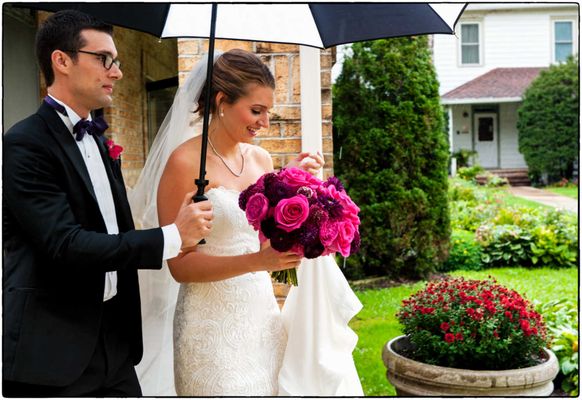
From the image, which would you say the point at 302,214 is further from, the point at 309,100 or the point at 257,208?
the point at 309,100

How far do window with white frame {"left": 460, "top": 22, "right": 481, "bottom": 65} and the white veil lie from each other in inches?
845

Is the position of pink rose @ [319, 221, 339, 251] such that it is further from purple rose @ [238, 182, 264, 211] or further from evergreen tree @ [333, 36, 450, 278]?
evergreen tree @ [333, 36, 450, 278]

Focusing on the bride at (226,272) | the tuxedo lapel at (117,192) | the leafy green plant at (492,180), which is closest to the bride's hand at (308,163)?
the bride at (226,272)

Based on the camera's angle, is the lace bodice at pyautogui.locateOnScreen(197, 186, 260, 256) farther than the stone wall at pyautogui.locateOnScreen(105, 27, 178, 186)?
No

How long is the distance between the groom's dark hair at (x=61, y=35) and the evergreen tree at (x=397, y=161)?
6.80 metres

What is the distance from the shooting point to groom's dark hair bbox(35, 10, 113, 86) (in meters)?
2.26

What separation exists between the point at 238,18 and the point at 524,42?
74.8 ft

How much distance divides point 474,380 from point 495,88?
21357 millimetres

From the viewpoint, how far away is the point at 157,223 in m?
2.99

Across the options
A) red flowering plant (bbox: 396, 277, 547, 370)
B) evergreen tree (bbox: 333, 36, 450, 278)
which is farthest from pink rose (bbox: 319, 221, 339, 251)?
evergreen tree (bbox: 333, 36, 450, 278)

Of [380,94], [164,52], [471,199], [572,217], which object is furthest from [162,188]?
[471,199]

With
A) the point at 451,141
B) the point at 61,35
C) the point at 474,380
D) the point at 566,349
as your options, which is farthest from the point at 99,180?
the point at 451,141

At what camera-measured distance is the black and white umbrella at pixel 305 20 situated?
296 centimetres

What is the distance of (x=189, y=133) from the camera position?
2.98 m
